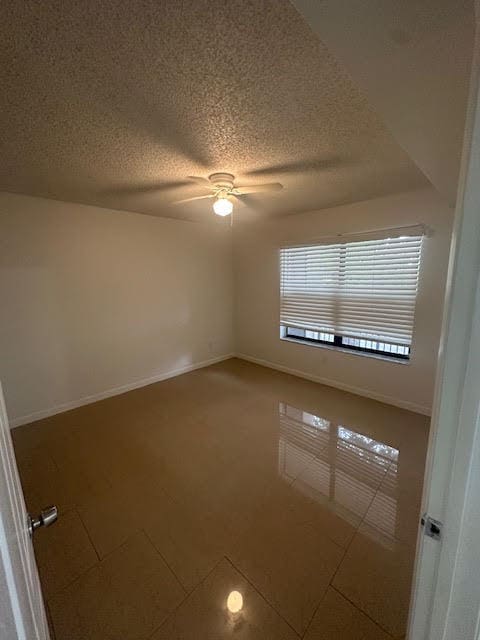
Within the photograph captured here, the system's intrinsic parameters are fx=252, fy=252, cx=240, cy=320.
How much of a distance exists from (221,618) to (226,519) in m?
0.46

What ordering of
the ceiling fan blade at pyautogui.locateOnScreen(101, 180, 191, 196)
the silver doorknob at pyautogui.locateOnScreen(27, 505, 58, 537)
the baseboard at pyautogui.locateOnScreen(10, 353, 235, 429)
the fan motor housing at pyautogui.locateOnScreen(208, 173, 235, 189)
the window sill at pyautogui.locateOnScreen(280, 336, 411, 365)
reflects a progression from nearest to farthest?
the silver doorknob at pyautogui.locateOnScreen(27, 505, 58, 537)
the fan motor housing at pyautogui.locateOnScreen(208, 173, 235, 189)
the ceiling fan blade at pyautogui.locateOnScreen(101, 180, 191, 196)
the baseboard at pyautogui.locateOnScreen(10, 353, 235, 429)
the window sill at pyautogui.locateOnScreen(280, 336, 411, 365)

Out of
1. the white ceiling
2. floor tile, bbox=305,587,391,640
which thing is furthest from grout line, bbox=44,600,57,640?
the white ceiling

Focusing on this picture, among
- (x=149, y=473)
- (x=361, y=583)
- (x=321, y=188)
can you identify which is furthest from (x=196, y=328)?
(x=361, y=583)

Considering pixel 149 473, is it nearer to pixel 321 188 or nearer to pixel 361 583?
pixel 361 583

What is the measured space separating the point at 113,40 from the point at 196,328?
3.34 meters

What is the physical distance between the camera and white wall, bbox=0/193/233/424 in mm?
2467

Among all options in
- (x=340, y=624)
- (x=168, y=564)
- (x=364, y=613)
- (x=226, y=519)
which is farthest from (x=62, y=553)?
(x=364, y=613)

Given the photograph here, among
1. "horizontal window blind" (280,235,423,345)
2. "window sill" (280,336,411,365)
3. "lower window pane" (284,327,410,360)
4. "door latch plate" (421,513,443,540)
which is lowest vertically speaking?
"window sill" (280,336,411,365)

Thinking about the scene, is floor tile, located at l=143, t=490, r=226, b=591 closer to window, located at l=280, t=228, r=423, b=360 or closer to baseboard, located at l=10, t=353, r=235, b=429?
baseboard, located at l=10, t=353, r=235, b=429

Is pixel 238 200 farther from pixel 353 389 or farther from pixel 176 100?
pixel 353 389

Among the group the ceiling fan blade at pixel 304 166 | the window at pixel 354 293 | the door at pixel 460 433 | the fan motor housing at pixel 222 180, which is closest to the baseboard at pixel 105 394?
the window at pixel 354 293

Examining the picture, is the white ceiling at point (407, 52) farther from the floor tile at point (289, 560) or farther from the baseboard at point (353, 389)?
the baseboard at point (353, 389)

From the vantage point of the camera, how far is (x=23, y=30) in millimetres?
844

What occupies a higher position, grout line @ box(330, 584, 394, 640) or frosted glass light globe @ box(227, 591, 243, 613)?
frosted glass light globe @ box(227, 591, 243, 613)
